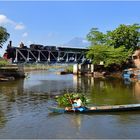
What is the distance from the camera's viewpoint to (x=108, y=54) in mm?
107438

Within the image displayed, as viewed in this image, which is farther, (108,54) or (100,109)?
(108,54)

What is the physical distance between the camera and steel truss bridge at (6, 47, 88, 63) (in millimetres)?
133000

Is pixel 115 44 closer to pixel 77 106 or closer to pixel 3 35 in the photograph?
pixel 3 35

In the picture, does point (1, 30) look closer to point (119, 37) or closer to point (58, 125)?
point (119, 37)

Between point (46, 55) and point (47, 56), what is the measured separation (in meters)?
1.12

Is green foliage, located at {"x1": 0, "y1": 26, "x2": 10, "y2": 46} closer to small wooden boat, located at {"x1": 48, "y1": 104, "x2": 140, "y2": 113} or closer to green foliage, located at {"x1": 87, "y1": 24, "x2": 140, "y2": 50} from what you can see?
green foliage, located at {"x1": 87, "y1": 24, "x2": 140, "y2": 50}

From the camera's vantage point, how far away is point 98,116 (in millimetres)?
31500

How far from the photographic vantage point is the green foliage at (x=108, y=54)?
350ft

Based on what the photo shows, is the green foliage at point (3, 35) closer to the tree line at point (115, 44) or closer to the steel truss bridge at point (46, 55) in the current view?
the tree line at point (115, 44)

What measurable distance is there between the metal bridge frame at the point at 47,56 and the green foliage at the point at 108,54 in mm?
33867

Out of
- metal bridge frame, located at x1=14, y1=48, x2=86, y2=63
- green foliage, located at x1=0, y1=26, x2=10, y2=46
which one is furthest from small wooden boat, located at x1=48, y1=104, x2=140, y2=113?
metal bridge frame, located at x1=14, y1=48, x2=86, y2=63

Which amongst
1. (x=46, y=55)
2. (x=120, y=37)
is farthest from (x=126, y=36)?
(x=46, y=55)

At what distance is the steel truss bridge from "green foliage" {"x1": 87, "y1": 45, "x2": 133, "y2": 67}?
24181mm

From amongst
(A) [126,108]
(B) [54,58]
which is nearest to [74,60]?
→ (B) [54,58]
